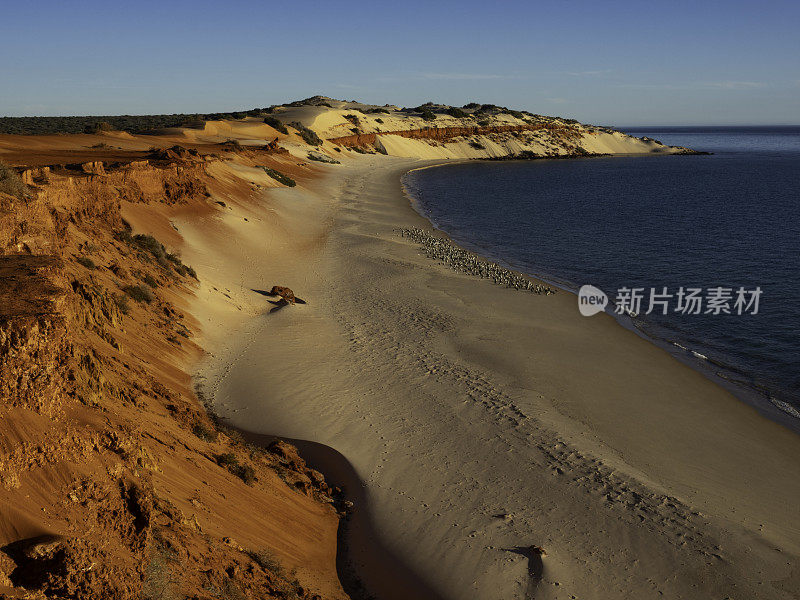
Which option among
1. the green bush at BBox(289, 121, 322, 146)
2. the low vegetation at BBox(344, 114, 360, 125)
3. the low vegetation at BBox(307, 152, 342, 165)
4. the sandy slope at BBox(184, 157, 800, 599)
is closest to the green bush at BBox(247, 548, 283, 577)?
the sandy slope at BBox(184, 157, 800, 599)

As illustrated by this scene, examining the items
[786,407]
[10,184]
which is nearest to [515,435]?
[786,407]

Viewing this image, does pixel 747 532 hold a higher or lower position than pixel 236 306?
lower

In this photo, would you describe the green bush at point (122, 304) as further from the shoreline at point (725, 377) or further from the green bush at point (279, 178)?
the green bush at point (279, 178)

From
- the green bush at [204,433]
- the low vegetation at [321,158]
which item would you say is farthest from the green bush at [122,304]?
the low vegetation at [321,158]

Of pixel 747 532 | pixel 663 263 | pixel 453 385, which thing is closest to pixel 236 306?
pixel 453 385

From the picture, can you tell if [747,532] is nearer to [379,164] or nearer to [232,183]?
[232,183]

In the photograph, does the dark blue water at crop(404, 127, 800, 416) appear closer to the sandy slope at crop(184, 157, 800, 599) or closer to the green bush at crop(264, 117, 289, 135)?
the sandy slope at crop(184, 157, 800, 599)
